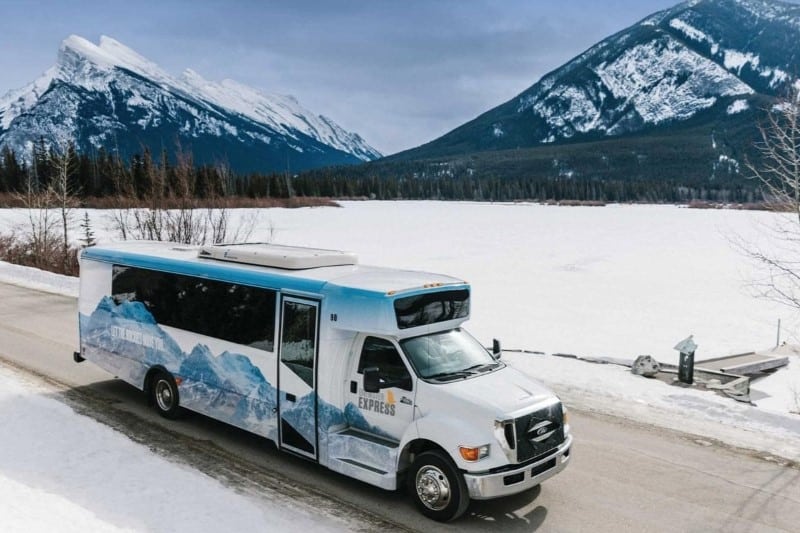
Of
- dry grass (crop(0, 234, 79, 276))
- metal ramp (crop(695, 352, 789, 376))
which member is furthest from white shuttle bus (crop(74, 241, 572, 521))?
dry grass (crop(0, 234, 79, 276))

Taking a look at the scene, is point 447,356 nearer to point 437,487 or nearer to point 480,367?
point 480,367

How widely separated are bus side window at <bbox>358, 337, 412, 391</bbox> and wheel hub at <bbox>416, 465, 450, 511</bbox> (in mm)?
996

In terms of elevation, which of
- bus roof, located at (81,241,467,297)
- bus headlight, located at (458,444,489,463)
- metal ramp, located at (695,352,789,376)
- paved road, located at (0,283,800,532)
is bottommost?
metal ramp, located at (695,352,789,376)

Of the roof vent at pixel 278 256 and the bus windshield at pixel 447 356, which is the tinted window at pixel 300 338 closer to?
the roof vent at pixel 278 256

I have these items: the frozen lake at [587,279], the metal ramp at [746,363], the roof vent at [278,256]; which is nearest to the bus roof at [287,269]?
the roof vent at [278,256]

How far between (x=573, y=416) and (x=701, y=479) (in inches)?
107

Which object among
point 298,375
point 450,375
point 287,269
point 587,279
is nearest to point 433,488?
point 450,375

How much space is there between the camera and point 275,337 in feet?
28.9

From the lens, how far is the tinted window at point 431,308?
7.80m

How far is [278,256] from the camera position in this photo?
9.40 metres

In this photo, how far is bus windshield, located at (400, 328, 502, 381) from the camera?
773 cm

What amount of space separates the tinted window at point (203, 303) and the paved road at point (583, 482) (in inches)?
66.2

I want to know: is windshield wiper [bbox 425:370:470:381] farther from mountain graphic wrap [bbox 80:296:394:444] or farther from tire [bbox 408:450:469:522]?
mountain graphic wrap [bbox 80:296:394:444]

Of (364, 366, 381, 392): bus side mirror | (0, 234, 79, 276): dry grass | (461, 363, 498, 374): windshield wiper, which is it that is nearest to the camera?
(364, 366, 381, 392): bus side mirror
